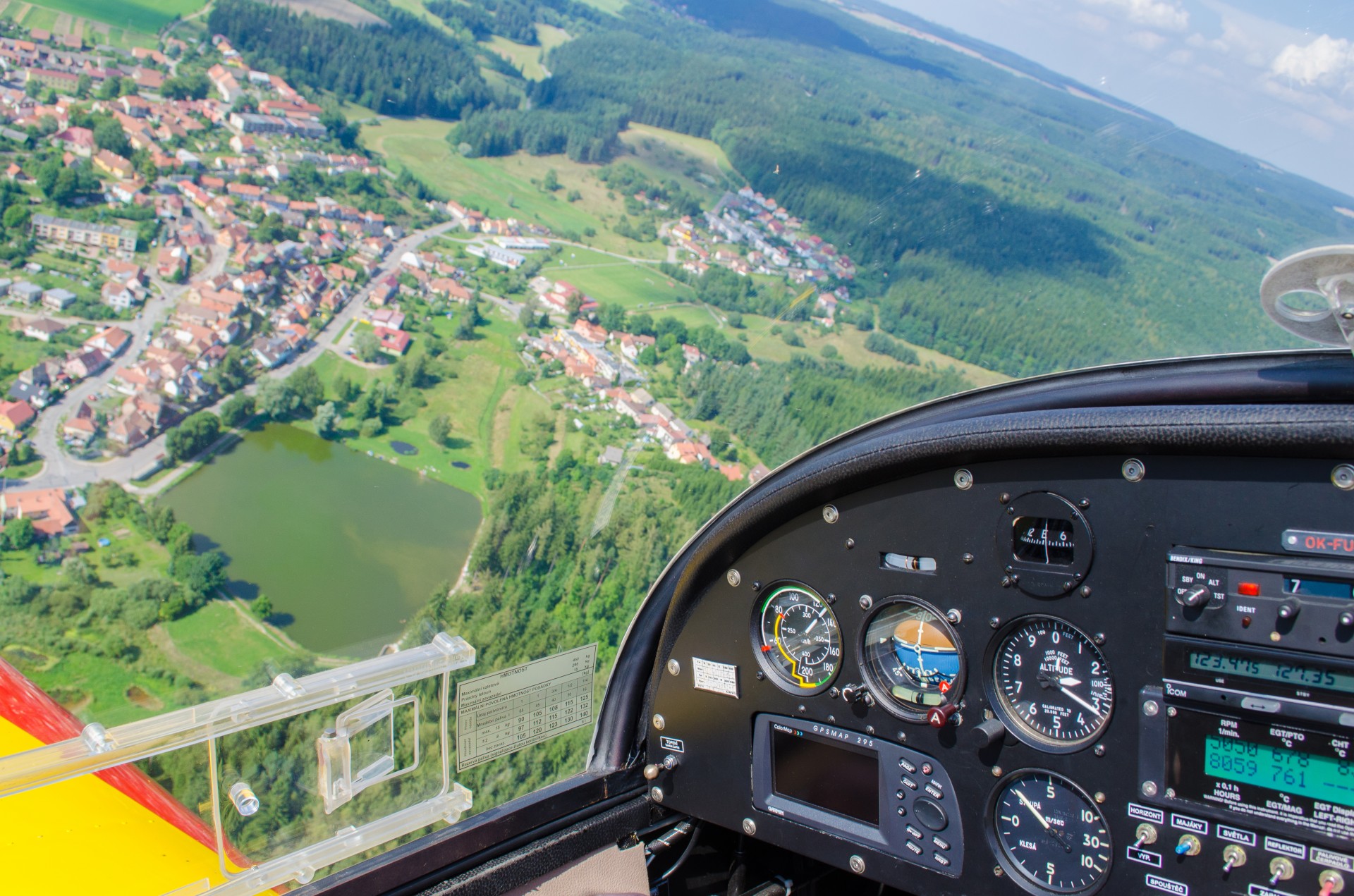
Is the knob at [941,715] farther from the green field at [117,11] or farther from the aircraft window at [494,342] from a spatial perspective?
the green field at [117,11]

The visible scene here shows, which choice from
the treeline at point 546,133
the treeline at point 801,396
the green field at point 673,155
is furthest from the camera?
the green field at point 673,155

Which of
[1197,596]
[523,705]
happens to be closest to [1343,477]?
[1197,596]

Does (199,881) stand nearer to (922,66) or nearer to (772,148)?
(772,148)

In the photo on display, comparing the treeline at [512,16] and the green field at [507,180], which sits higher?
the treeline at [512,16]

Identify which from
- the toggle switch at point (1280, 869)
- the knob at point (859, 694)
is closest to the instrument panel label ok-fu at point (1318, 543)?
the toggle switch at point (1280, 869)

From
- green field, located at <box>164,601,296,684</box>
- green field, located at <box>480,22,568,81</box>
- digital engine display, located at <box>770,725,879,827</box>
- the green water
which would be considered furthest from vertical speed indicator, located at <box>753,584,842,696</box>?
green field, located at <box>480,22,568,81</box>

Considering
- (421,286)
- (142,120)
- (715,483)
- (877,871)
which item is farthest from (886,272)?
(142,120)
